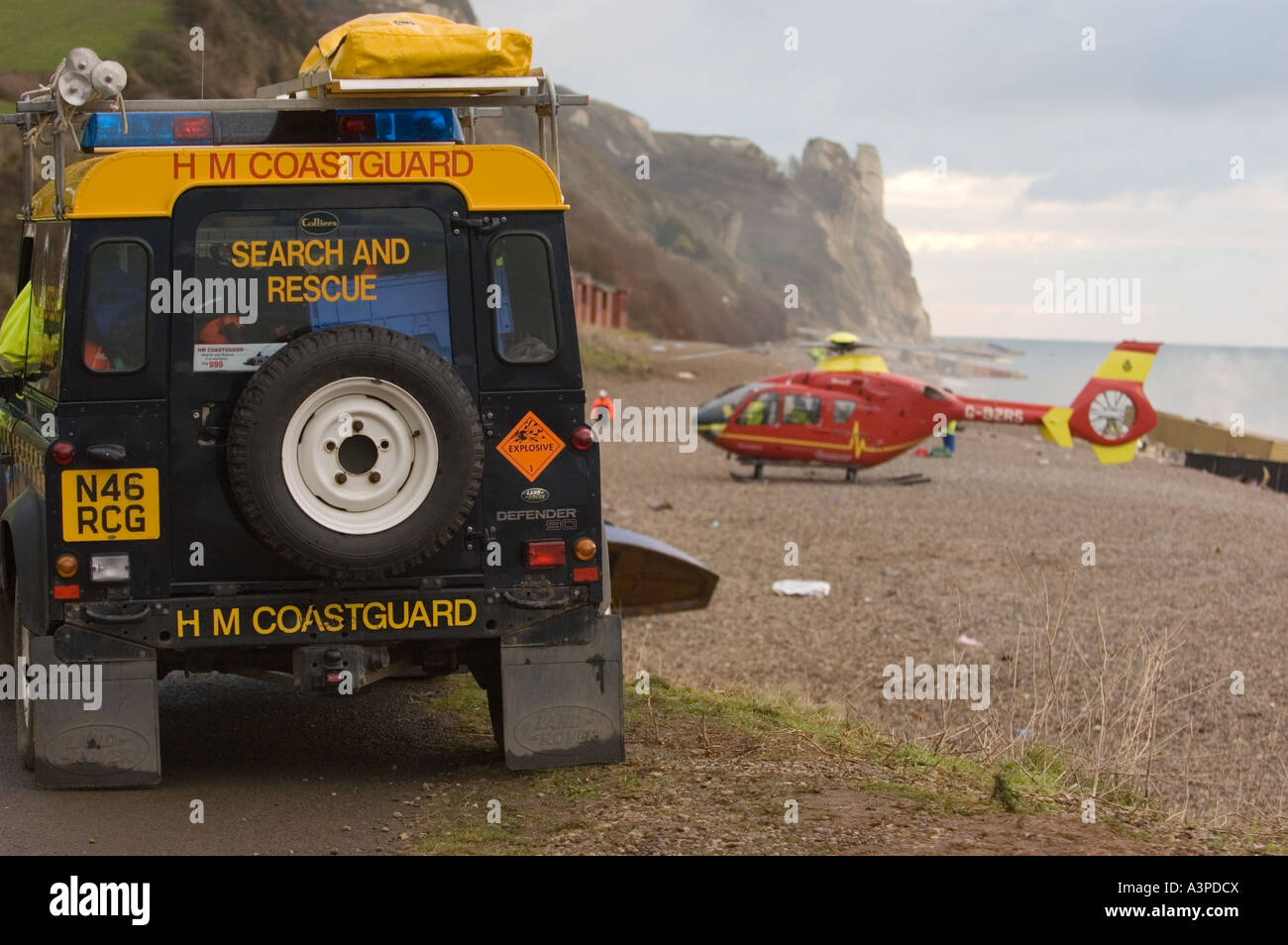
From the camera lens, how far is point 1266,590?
61.4 ft

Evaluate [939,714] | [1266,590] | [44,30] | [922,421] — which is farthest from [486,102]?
[922,421]

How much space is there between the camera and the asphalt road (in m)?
5.90

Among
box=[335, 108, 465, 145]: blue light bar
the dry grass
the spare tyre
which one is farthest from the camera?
the dry grass

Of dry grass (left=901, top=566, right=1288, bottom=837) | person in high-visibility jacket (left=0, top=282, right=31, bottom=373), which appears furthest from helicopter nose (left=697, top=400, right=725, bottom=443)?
person in high-visibility jacket (left=0, top=282, right=31, bottom=373)

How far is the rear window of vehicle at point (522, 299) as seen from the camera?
6.61 meters

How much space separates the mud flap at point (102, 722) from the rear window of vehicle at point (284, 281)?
1273mm

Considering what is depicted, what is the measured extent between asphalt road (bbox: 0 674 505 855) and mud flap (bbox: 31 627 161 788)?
12cm

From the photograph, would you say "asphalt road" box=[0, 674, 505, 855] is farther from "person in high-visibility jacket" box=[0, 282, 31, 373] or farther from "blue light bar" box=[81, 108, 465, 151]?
"blue light bar" box=[81, 108, 465, 151]

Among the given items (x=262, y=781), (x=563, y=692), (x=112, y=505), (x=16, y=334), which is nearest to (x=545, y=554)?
(x=563, y=692)

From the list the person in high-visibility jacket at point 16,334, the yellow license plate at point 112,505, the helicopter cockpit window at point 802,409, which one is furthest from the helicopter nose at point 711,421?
the yellow license plate at point 112,505

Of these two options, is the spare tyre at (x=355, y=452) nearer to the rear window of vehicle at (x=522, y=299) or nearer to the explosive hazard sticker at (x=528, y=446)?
the explosive hazard sticker at (x=528, y=446)

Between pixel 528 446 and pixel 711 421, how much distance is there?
77.0 ft
